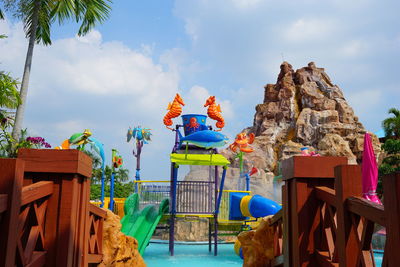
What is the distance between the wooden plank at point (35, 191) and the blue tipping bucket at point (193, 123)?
9.98m

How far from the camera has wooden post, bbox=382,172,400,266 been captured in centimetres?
167

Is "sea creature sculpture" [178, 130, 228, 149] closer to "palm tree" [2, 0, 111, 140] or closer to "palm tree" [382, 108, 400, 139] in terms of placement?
"palm tree" [2, 0, 111, 140]

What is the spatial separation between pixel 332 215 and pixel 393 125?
23.3m

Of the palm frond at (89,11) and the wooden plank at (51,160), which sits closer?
the wooden plank at (51,160)

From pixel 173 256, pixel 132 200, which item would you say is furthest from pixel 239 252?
pixel 132 200

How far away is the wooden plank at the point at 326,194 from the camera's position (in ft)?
8.70

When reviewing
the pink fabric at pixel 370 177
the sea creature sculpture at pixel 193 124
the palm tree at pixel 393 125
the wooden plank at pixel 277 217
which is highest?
the palm tree at pixel 393 125

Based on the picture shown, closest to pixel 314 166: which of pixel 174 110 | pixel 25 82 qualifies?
pixel 174 110

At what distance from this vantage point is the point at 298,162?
3113mm

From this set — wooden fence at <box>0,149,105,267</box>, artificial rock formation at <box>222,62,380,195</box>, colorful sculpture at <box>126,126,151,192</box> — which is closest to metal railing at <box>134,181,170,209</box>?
colorful sculpture at <box>126,126,151,192</box>

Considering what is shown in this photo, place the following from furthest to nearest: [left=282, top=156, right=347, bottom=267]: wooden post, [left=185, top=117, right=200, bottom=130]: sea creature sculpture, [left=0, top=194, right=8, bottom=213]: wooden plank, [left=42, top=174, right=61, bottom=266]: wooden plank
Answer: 1. [left=185, top=117, right=200, bottom=130]: sea creature sculpture
2. [left=282, top=156, right=347, bottom=267]: wooden post
3. [left=42, top=174, right=61, bottom=266]: wooden plank
4. [left=0, top=194, right=8, bottom=213]: wooden plank

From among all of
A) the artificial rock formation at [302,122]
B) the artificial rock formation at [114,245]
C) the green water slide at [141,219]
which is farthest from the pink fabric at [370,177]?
the artificial rock formation at [302,122]

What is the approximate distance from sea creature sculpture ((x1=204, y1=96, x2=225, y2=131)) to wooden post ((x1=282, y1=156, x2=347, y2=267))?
10894 millimetres

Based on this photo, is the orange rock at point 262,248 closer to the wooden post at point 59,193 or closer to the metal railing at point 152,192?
the wooden post at point 59,193
